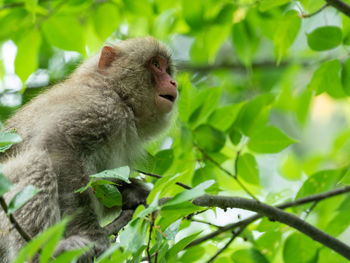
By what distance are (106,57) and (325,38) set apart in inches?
73.7

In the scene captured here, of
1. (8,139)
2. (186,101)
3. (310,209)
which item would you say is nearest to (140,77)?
(186,101)

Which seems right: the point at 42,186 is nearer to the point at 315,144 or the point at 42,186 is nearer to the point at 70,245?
the point at 70,245

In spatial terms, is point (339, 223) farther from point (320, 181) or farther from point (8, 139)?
point (8, 139)

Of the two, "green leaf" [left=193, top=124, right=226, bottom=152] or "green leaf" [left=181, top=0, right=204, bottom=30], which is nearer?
"green leaf" [left=193, top=124, right=226, bottom=152]

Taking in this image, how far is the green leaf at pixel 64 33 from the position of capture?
4441 mm

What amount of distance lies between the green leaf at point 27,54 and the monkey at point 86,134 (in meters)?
0.33

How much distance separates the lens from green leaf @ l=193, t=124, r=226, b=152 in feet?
12.8

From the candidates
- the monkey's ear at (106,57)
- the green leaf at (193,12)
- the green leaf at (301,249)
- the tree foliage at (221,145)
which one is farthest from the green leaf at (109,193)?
the green leaf at (193,12)

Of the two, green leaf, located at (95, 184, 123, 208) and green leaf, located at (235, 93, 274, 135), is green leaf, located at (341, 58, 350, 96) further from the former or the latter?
green leaf, located at (95, 184, 123, 208)

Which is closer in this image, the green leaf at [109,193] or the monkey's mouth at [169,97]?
the green leaf at [109,193]

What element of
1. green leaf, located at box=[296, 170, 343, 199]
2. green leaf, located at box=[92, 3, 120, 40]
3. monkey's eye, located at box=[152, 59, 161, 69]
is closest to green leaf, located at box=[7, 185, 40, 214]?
green leaf, located at box=[296, 170, 343, 199]

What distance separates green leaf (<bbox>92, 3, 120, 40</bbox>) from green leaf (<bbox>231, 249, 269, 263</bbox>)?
2.37 metres

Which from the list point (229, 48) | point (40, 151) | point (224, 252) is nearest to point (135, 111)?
point (40, 151)

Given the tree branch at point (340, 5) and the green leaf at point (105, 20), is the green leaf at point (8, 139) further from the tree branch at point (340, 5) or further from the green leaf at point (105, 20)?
the green leaf at point (105, 20)
